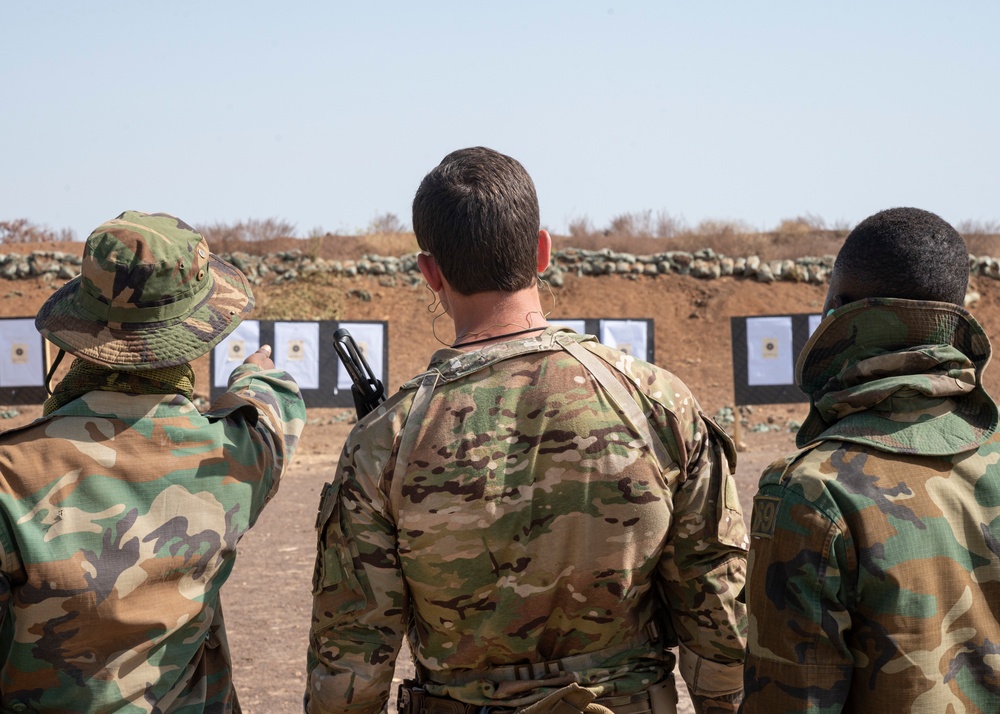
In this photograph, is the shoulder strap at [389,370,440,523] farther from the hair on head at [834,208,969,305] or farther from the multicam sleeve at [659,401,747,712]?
the hair on head at [834,208,969,305]

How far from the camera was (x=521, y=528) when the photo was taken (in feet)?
5.94

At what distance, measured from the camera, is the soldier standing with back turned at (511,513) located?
1806mm

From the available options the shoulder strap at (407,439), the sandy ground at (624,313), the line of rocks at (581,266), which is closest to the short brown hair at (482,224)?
the shoulder strap at (407,439)

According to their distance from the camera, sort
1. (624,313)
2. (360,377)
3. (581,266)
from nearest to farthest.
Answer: (360,377), (624,313), (581,266)

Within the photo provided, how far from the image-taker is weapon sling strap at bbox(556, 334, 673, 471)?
183 centimetres

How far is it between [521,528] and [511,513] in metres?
0.04

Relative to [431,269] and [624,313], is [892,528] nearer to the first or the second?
[431,269]

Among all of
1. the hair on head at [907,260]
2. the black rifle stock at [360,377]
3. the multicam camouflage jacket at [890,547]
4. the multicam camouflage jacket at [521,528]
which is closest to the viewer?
the multicam camouflage jacket at [890,547]

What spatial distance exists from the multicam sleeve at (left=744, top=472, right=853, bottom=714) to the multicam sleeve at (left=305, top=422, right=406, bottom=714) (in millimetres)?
726

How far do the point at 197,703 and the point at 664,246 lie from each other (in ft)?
73.3

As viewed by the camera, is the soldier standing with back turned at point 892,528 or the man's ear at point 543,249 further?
the man's ear at point 543,249

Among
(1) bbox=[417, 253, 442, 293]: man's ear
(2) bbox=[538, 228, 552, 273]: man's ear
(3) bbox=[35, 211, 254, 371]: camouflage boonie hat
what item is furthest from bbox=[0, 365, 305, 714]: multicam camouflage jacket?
(2) bbox=[538, 228, 552, 273]: man's ear

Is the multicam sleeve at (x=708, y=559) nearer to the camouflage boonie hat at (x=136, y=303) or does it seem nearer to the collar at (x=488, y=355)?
the collar at (x=488, y=355)

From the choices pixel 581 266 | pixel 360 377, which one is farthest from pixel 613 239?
pixel 360 377
